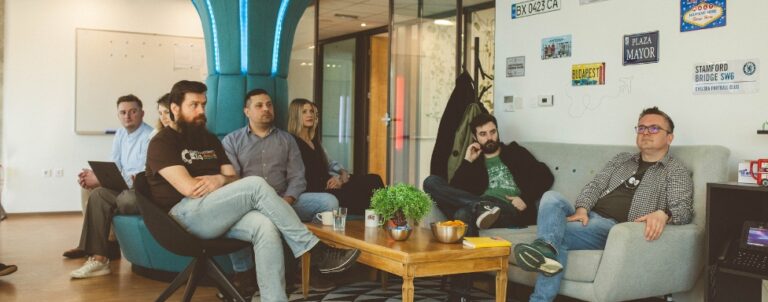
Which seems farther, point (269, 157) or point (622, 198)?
point (269, 157)

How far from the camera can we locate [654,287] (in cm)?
354

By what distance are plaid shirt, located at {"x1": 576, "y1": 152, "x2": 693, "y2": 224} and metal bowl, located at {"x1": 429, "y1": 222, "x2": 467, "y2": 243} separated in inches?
33.8

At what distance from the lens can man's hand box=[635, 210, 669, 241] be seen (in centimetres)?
345

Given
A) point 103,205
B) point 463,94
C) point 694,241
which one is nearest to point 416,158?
point 463,94

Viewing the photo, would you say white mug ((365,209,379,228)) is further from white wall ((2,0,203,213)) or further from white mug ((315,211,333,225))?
white wall ((2,0,203,213))

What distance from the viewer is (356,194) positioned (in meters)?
5.21

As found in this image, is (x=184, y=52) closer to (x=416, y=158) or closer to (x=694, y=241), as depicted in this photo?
(x=416, y=158)

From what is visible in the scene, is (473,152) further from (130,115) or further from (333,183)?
(130,115)

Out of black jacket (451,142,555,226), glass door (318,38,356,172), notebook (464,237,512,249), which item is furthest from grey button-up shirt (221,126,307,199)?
glass door (318,38,356,172)

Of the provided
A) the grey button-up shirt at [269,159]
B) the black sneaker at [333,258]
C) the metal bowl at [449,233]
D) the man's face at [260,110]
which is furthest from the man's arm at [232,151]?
the metal bowl at [449,233]

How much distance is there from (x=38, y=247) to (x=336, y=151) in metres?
5.62

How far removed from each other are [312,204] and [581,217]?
1692mm

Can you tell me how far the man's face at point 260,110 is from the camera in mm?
4805

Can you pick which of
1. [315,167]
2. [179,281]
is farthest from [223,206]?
[315,167]
